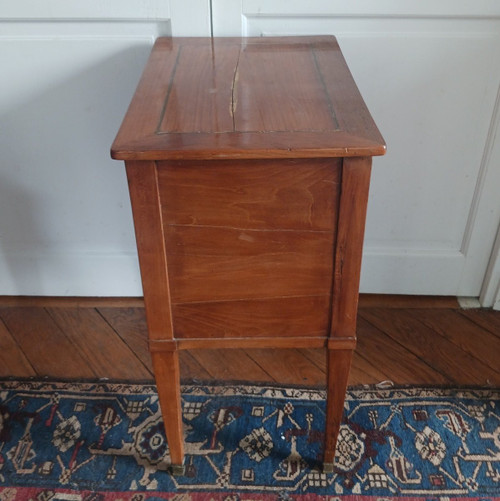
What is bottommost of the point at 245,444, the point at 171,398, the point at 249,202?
the point at 245,444

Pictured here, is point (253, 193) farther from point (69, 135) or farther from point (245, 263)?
point (69, 135)

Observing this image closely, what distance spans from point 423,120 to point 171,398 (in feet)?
2.73

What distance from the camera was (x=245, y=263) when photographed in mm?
894

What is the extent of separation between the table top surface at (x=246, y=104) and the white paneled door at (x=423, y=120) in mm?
76

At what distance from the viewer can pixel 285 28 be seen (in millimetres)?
1226

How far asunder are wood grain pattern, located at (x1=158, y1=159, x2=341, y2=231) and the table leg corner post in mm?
277

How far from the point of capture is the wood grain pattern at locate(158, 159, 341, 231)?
2.65ft

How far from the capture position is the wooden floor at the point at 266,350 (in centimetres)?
138

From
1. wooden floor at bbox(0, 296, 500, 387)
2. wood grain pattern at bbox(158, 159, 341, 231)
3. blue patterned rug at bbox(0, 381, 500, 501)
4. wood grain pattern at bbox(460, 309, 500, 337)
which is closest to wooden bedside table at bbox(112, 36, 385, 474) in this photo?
wood grain pattern at bbox(158, 159, 341, 231)

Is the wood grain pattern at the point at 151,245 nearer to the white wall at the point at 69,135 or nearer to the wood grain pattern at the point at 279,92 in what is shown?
the wood grain pattern at the point at 279,92

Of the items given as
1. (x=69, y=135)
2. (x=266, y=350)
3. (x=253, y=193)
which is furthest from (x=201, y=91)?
(x=266, y=350)

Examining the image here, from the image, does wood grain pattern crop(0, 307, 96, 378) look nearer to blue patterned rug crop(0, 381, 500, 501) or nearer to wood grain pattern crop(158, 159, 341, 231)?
blue patterned rug crop(0, 381, 500, 501)

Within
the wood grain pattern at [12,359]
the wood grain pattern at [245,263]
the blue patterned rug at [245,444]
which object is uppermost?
the wood grain pattern at [245,263]

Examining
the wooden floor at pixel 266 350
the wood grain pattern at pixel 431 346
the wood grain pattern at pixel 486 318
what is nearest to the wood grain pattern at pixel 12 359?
the wooden floor at pixel 266 350
